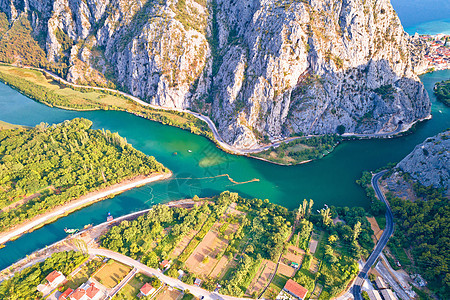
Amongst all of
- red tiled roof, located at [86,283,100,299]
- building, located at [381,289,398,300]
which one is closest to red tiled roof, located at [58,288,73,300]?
red tiled roof, located at [86,283,100,299]

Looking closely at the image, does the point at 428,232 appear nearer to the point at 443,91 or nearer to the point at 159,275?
the point at 159,275

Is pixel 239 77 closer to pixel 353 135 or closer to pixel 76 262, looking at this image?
pixel 353 135

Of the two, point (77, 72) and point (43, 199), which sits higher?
point (77, 72)

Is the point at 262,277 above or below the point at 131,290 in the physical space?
above

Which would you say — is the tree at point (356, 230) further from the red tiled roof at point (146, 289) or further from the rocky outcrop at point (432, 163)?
the red tiled roof at point (146, 289)

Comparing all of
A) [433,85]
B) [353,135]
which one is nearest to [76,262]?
[353,135]

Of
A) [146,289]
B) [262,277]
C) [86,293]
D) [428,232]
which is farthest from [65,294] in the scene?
[428,232]
